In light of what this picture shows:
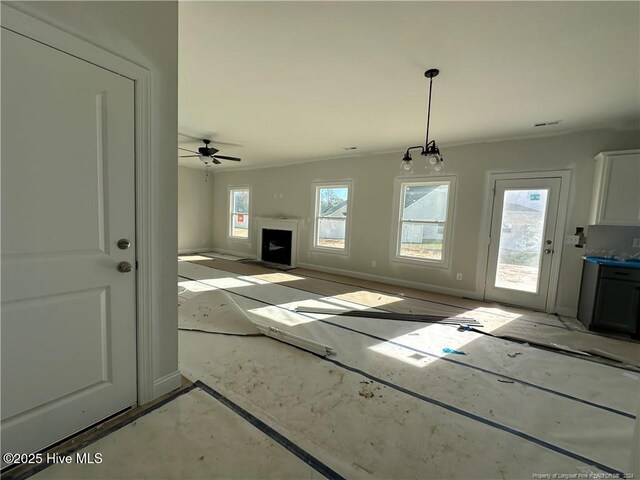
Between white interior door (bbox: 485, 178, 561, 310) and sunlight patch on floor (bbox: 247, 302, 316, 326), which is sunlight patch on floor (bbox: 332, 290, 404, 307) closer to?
sunlight patch on floor (bbox: 247, 302, 316, 326)

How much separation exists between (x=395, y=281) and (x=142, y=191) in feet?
14.9

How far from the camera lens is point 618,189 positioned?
10.8 feet

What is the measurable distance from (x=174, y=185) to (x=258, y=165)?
575 cm

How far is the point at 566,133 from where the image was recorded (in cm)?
375

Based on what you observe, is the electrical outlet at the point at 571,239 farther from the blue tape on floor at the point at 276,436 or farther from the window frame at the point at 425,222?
the blue tape on floor at the point at 276,436

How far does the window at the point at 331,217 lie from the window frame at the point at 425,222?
1.07 m

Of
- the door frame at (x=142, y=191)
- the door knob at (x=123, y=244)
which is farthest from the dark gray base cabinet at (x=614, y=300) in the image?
the door knob at (x=123, y=244)

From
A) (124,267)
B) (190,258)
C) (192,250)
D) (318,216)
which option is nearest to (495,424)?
(124,267)

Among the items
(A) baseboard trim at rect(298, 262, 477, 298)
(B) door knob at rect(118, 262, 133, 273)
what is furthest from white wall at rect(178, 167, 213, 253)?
(B) door knob at rect(118, 262, 133, 273)

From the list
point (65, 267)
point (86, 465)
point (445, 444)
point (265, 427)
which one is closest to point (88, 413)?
point (86, 465)

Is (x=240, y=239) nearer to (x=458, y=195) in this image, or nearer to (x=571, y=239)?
(x=458, y=195)

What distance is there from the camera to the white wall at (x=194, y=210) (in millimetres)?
7765

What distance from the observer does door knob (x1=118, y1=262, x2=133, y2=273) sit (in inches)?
62.3

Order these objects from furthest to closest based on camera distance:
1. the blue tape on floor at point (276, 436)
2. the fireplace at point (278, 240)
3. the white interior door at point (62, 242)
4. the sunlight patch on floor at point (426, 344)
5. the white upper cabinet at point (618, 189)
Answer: the fireplace at point (278, 240), the white upper cabinet at point (618, 189), the sunlight patch on floor at point (426, 344), the blue tape on floor at point (276, 436), the white interior door at point (62, 242)
